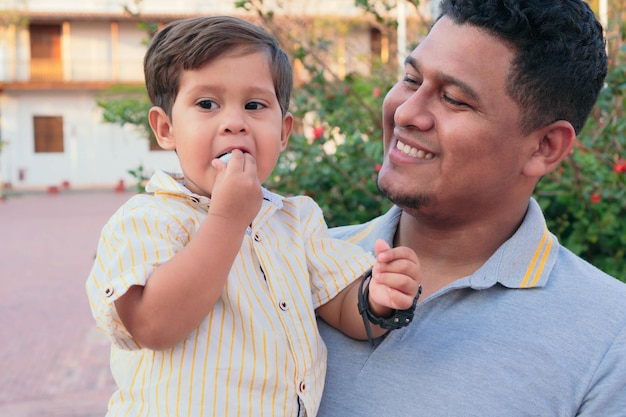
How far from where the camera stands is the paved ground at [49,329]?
20.7 ft

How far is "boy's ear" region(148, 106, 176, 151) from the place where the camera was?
1.71 metres

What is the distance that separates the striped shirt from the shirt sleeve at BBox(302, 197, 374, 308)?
53mm

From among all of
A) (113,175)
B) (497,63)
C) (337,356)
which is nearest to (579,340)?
(337,356)

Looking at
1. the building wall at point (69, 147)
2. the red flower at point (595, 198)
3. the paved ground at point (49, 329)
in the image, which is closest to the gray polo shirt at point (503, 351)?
the red flower at point (595, 198)

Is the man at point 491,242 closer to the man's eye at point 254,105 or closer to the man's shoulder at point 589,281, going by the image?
the man's shoulder at point 589,281

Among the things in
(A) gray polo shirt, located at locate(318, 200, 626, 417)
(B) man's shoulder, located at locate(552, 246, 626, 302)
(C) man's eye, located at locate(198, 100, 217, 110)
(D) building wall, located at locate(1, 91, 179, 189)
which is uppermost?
(C) man's eye, located at locate(198, 100, 217, 110)

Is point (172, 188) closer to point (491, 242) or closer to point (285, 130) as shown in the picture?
point (285, 130)

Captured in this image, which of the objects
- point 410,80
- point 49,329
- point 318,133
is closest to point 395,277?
point 410,80

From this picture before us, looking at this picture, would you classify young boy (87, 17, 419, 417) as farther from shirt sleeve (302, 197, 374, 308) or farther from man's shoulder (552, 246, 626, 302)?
man's shoulder (552, 246, 626, 302)

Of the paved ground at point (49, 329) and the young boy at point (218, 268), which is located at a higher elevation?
the young boy at point (218, 268)

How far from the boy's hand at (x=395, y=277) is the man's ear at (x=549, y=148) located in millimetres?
546

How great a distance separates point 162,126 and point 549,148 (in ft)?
3.22

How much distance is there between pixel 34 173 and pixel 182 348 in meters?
28.0

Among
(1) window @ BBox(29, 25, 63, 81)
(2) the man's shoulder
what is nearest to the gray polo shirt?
(2) the man's shoulder
